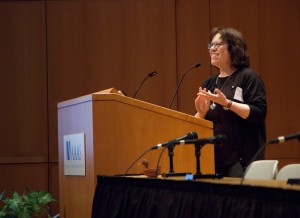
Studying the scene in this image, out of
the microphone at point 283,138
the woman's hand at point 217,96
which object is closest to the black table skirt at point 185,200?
the microphone at point 283,138

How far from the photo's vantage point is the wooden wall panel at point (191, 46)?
679 cm

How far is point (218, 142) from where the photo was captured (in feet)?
9.05

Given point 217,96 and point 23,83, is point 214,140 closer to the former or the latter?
point 217,96

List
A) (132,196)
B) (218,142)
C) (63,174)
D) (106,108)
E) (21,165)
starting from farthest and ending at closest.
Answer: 1. (21,165)
2. (63,174)
3. (106,108)
4. (132,196)
5. (218,142)

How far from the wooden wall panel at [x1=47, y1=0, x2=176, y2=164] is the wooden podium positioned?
2903 mm

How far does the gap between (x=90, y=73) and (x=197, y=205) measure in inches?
176

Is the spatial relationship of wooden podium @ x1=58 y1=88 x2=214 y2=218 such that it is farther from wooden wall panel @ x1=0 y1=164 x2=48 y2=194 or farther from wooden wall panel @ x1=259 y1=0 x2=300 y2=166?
wooden wall panel @ x1=259 y1=0 x2=300 y2=166

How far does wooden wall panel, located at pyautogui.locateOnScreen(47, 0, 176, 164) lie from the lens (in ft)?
22.2

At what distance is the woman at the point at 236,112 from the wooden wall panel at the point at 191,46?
268 centimetres

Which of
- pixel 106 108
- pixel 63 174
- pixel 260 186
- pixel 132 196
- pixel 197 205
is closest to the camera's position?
pixel 260 186

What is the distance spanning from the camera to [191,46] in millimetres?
6816

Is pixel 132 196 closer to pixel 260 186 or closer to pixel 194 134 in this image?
pixel 194 134

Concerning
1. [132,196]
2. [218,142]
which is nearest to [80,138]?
[132,196]

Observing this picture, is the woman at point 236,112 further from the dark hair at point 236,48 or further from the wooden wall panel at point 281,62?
the wooden wall panel at point 281,62
